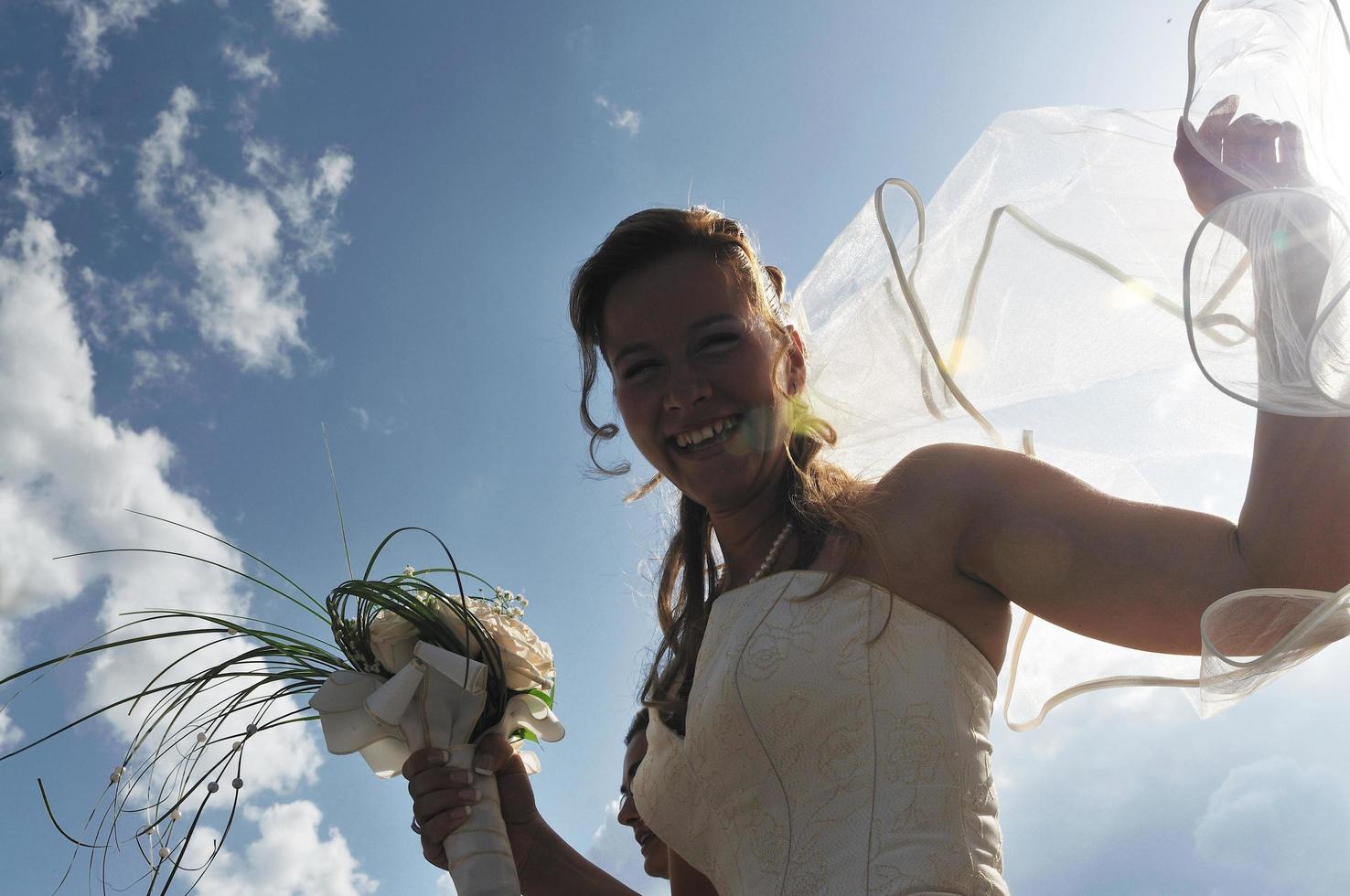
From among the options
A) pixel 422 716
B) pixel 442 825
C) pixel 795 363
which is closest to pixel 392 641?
pixel 422 716

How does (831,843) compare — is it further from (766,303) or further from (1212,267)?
(766,303)

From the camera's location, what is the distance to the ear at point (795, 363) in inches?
92.6

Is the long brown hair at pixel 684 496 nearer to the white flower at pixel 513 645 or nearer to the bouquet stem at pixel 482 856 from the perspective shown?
the white flower at pixel 513 645

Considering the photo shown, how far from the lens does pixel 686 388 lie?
224cm

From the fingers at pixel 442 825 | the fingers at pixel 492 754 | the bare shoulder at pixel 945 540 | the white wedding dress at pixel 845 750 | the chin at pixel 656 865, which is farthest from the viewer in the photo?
the chin at pixel 656 865

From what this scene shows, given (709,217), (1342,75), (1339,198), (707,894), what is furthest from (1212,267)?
(707,894)

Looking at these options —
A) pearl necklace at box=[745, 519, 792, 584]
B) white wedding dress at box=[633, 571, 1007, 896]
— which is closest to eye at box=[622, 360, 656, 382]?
pearl necklace at box=[745, 519, 792, 584]

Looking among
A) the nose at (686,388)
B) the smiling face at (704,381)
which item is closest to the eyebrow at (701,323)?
the smiling face at (704,381)

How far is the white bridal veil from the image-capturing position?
4.26 feet

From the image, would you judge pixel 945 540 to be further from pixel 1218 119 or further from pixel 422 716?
pixel 422 716

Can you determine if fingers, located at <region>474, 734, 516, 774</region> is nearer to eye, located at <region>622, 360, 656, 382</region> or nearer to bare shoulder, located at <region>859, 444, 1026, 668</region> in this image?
eye, located at <region>622, 360, 656, 382</region>

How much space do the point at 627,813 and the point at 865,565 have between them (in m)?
1.49

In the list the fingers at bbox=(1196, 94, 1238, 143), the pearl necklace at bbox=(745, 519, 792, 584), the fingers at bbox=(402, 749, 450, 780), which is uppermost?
the pearl necklace at bbox=(745, 519, 792, 584)

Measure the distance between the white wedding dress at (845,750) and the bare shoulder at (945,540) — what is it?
0.04 m
